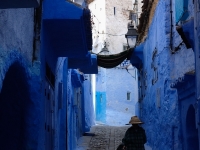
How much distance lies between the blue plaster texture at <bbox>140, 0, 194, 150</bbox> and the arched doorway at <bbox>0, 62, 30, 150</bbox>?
376 centimetres

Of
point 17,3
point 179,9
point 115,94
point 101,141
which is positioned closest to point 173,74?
point 179,9

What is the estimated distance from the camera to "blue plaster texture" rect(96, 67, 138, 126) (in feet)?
102

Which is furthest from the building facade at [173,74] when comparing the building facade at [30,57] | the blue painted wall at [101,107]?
the blue painted wall at [101,107]

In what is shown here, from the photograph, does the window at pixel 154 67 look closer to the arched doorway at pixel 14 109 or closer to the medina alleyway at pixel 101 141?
the medina alleyway at pixel 101 141

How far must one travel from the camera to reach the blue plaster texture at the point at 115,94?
3122 cm

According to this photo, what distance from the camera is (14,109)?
596 centimetres

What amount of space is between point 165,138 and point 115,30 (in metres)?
26.6

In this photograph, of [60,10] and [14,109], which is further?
[60,10]

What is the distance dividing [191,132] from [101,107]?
78.2 feet

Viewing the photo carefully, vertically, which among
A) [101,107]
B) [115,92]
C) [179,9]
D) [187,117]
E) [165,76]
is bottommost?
[187,117]

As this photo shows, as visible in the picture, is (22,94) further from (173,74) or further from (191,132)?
(173,74)

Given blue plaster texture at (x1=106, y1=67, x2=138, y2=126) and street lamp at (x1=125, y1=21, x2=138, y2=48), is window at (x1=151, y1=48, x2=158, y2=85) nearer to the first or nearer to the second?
street lamp at (x1=125, y1=21, x2=138, y2=48)

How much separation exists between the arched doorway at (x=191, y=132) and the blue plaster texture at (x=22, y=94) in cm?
308

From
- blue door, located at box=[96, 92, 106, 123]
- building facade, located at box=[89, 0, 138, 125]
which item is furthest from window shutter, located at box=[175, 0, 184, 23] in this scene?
blue door, located at box=[96, 92, 106, 123]
